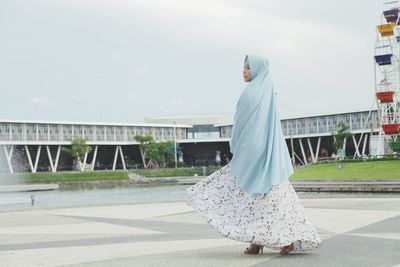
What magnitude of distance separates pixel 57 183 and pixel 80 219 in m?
60.0

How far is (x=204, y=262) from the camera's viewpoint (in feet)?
20.6

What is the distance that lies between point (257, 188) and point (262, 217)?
1.03 feet

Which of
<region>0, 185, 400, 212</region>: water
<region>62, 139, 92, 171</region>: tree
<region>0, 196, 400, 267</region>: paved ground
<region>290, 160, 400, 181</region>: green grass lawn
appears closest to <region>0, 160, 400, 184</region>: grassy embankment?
<region>290, 160, 400, 181</region>: green grass lawn

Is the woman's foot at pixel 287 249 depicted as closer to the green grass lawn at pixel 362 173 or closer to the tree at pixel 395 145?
the green grass lawn at pixel 362 173

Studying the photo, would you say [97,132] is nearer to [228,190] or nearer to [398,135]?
[398,135]

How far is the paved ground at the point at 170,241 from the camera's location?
645cm

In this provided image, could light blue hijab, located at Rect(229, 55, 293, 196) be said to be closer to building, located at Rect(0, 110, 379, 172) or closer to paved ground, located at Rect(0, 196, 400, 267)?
paved ground, located at Rect(0, 196, 400, 267)

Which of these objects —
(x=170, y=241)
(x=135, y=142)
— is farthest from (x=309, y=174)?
(x=135, y=142)

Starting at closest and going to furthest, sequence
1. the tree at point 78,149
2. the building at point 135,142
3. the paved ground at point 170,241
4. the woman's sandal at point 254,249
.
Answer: the paved ground at point 170,241, the woman's sandal at point 254,249, the tree at point 78,149, the building at point 135,142

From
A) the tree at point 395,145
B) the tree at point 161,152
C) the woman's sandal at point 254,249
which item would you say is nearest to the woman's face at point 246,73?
the woman's sandal at point 254,249

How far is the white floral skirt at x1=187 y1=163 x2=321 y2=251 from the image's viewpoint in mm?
6336

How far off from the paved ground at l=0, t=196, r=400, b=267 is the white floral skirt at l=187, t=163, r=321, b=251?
218 millimetres

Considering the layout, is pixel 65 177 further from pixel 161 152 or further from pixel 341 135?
pixel 341 135

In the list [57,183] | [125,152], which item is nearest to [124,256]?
[57,183]
